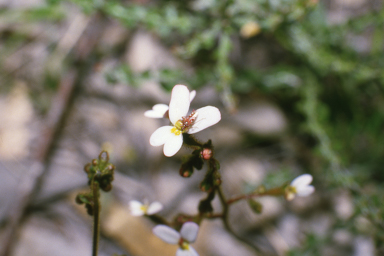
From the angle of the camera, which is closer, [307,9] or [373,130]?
[307,9]

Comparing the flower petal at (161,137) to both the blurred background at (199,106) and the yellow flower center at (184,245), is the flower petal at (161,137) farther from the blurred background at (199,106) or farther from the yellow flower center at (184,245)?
the blurred background at (199,106)

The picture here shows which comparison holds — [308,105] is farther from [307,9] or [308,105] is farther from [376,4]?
[376,4]

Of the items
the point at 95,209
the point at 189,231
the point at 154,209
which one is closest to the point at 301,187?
the point at 189,231

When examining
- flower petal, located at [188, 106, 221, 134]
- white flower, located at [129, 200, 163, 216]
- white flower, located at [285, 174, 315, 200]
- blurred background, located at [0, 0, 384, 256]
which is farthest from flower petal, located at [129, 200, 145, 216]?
blurred background, located at [0, 0, 384, 256]

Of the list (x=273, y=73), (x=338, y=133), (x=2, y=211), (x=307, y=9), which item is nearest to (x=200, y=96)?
(x=273, y=73)

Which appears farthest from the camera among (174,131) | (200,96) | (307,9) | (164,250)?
(200,96)

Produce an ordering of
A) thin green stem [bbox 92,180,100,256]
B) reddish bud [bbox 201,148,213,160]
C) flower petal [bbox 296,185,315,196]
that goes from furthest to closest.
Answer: flower petal [bbox 296,185,315,196], thin green stem [bbox 92,180,100,256], reddish bud [bbox 201,148,213,160]

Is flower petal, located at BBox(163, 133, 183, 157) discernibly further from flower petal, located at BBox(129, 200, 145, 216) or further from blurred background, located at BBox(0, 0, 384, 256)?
blurred background, located at BBox(0, 0, 384, 256)
